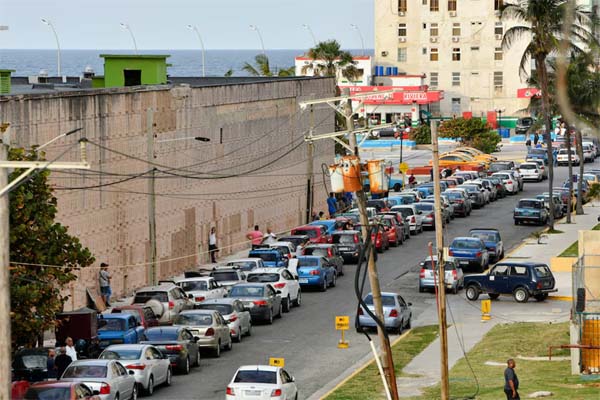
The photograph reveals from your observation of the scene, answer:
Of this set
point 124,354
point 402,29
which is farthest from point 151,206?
point 402,29

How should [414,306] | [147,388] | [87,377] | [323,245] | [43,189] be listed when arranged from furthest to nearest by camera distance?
[323,245], [414,306], [43,189], [147,388], [87,377]

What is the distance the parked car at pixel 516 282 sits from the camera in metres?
52.4

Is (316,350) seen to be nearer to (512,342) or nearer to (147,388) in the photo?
(512,342)

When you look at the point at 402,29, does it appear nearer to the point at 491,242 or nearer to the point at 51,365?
the point at 491,242

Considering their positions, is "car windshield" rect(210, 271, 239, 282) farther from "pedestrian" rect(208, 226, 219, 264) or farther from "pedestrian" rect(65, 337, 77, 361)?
"pedestrian" rect(65, 337, 77, 361)

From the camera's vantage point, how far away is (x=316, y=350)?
141 feet

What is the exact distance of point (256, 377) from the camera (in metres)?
33.8

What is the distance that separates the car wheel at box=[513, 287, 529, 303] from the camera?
52.5 metres

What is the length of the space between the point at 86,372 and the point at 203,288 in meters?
16.3

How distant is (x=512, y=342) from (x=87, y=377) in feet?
48.4

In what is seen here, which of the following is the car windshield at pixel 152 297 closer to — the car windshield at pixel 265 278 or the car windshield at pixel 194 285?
the car windshield at pixel 194 285

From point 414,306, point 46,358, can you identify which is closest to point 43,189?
point 46,358

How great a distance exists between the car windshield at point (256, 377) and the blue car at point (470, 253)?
2529cm

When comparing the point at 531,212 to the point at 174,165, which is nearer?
the point at 174,165
